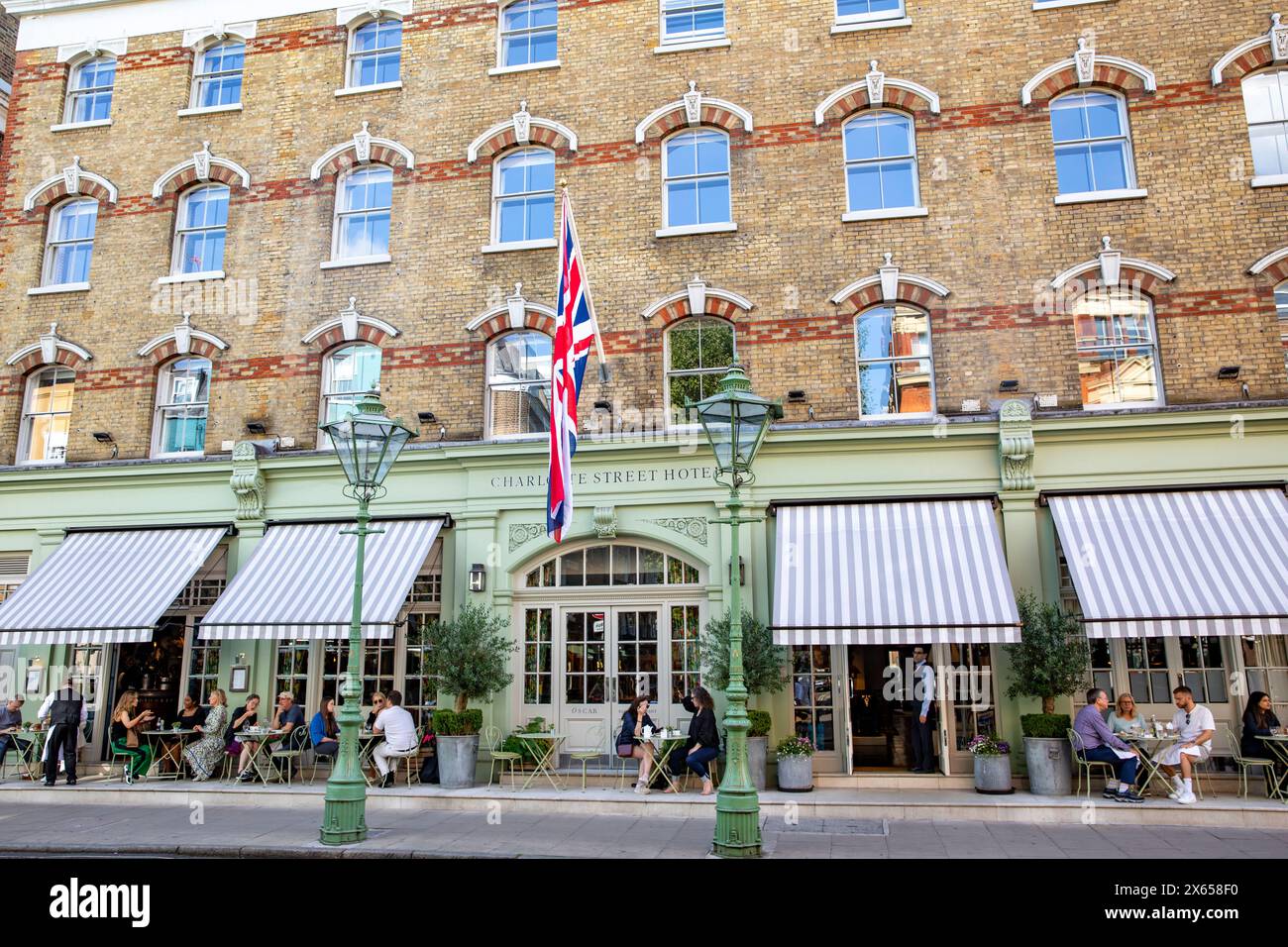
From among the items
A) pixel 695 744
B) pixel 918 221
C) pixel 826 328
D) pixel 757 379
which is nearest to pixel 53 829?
pixel 695 744

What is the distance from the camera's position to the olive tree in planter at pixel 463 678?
14.1m

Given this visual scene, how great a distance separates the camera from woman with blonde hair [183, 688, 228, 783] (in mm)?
15039

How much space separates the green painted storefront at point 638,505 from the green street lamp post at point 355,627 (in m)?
3.81

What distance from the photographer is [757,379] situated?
50.3ft

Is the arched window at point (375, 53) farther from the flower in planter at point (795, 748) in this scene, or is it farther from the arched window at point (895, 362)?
the flower in planter at point (795, 748)

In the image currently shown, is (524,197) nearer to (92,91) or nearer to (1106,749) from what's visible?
(92,91)

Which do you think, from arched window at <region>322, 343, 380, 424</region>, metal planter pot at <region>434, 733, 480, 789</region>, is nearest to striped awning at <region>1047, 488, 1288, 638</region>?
metal planter pot at <region>434, 733, 480, 789</region>

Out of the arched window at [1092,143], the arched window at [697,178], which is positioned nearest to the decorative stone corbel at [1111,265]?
the arched window at [1092,143]

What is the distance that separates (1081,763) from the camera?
1280cm

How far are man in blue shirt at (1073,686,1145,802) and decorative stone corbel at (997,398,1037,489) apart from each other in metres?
3.13

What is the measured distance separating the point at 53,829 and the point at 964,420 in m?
13.1

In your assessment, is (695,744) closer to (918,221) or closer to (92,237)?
(918,221)

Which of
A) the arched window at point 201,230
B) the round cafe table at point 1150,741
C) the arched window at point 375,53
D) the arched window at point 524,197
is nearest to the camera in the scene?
the round cafe table at point 1150,741

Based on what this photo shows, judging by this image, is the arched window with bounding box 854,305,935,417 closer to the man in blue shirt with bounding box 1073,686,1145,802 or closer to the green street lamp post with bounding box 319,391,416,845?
the man in blue shirt with bounding box 1073,686,1145,802
